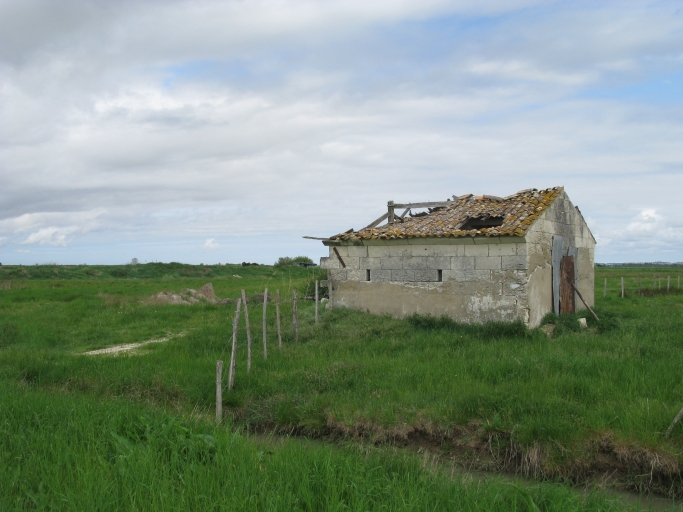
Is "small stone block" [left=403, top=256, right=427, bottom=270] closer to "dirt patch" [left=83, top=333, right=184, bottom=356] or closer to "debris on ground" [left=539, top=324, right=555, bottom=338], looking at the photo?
"debris on ground" [left=539, top=324, right=555, bottom=338]

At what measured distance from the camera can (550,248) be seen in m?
13.9

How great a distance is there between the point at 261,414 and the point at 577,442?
428 centimetres

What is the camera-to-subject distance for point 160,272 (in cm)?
4803

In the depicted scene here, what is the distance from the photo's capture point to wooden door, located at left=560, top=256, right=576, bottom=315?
1461 cm

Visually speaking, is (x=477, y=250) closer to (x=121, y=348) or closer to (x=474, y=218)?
(x=474, y=218)

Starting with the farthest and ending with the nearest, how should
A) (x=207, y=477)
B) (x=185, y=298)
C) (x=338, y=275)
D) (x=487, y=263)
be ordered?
A: 1. (x=185, y=298)
2. (x=338, y=275)
3. (x=487, y=263)
4. (x=207, y=477)

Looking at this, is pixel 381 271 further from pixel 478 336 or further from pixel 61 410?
pixel 61 410

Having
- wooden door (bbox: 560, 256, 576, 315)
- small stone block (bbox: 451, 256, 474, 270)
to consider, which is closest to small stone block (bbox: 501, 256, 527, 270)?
small stone block (bbox: 451, 256, 474, 270)

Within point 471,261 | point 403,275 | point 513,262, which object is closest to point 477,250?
point 471,261

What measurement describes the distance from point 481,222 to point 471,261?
1.66m

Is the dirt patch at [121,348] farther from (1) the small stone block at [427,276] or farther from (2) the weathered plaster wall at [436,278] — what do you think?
(1) the small stone block at [427,276]

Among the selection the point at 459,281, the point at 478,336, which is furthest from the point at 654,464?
the point at 459,281

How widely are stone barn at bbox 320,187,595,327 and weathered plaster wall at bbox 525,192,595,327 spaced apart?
0.08ft

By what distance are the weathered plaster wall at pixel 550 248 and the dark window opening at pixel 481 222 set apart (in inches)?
42.7
